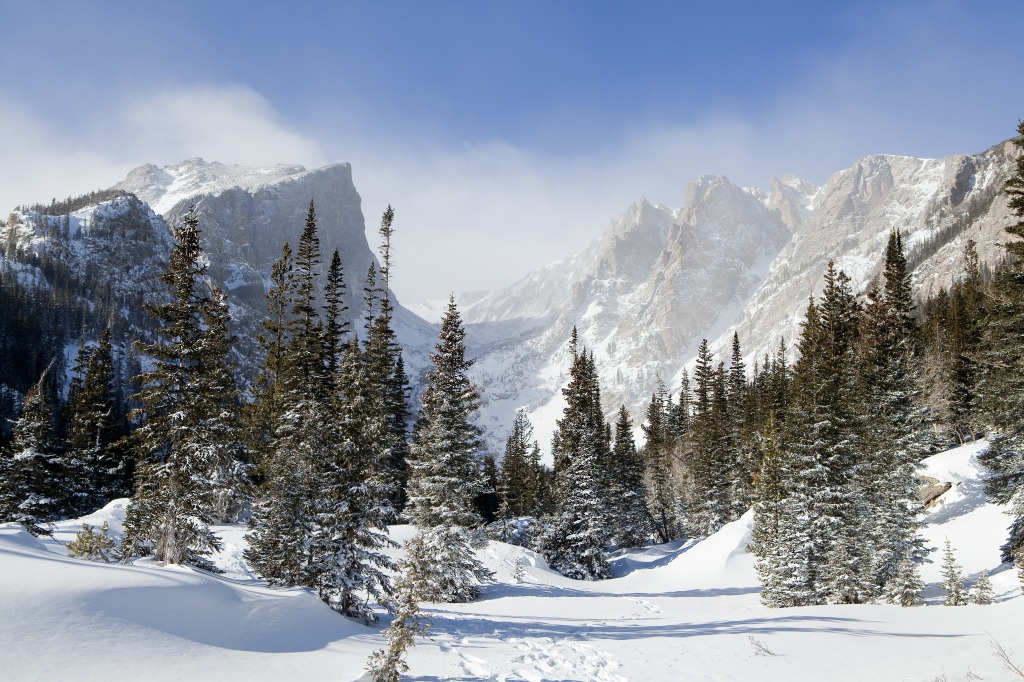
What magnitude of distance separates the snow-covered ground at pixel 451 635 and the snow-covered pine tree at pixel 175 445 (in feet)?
8.53

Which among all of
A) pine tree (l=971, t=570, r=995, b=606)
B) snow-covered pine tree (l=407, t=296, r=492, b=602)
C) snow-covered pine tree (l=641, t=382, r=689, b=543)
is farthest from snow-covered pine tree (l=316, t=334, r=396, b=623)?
snow-covered pine tree (l=641, t=382, r=689, b=543)

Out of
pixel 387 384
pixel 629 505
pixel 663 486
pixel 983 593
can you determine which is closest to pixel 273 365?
pixel 387 384

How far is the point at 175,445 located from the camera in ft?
62.1

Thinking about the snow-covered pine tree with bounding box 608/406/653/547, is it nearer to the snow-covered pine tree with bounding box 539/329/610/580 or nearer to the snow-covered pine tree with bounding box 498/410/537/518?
the snow-covered pine tree with bounding box 498/410/537/518

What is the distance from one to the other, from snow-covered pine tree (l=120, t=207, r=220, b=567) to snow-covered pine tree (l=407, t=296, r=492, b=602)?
9144 millimetres

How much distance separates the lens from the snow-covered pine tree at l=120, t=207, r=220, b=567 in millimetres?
18062

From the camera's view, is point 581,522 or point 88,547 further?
point 581,522

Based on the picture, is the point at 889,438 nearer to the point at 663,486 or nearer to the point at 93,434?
the point at 663,486

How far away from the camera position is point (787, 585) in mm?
24094

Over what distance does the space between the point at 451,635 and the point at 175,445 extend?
→ 11555mm

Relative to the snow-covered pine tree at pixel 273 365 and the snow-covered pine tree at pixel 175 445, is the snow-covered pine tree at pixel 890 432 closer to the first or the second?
the snow-covered pine tree at pixel 175 445

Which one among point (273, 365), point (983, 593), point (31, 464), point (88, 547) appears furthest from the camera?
point (273, 365)

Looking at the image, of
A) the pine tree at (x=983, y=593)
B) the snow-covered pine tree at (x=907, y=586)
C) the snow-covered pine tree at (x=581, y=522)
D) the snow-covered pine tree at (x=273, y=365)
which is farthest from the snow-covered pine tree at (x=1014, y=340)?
the snow-covered pine tree at (x=273, y=365)

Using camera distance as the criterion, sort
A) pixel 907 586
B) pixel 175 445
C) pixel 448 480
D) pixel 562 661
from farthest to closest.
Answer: pixel 448 480 → pixel 907 586 → pixel 175 445 → pixel 562 661
